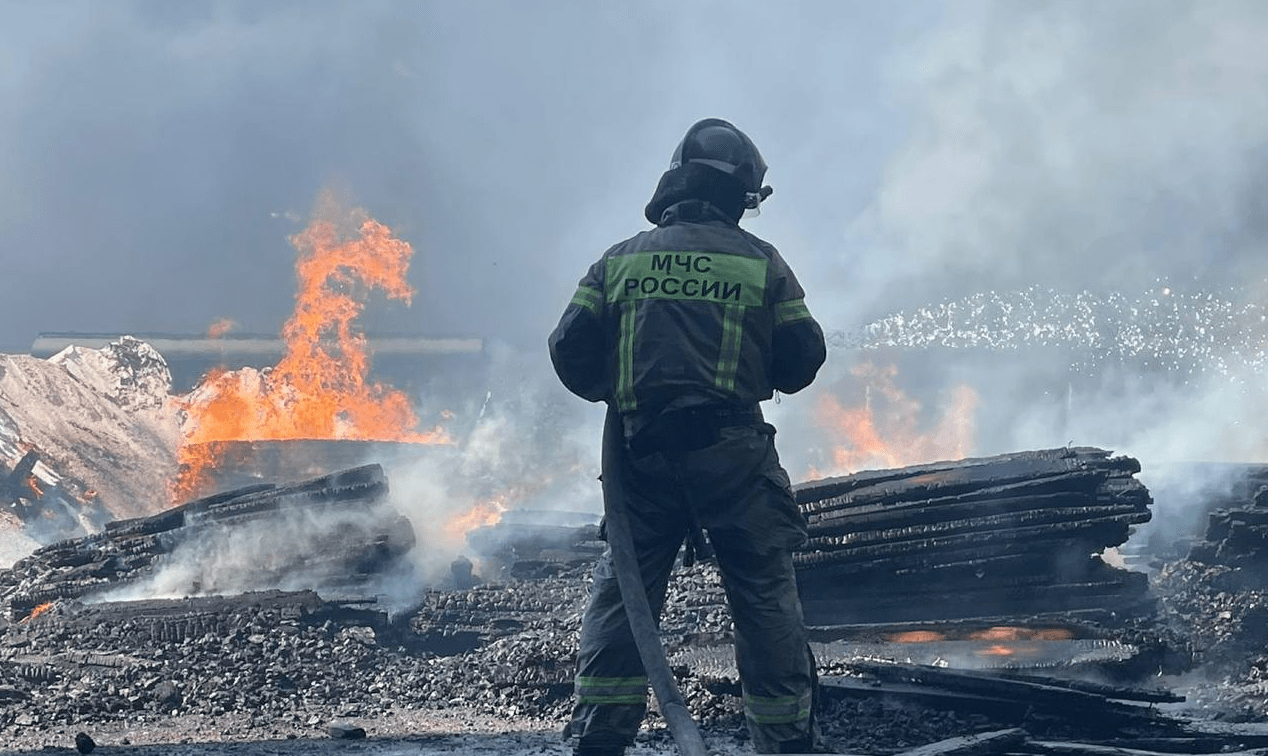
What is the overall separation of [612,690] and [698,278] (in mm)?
1427

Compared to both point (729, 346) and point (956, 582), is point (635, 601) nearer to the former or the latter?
point (729, 346)

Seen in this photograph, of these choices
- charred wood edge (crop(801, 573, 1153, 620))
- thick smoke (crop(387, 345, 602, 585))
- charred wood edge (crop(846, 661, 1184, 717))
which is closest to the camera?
charred wood edge (crop(846, 661, 1184, 717))

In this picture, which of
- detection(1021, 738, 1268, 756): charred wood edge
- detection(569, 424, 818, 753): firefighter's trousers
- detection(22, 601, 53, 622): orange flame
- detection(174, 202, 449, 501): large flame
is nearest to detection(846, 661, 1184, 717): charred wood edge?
detection(1021, 738, 1268, 756): charred wood edge

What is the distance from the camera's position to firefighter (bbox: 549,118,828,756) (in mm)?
4070

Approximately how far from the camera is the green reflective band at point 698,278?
13.8ft

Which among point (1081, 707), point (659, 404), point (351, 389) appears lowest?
point (1081, 707)

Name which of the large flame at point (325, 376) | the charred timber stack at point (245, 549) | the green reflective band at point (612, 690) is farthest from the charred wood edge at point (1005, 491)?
the large flame at point (325, 376)

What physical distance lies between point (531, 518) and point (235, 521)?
438 cm

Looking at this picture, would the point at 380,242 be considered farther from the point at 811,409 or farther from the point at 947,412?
the point at 947,412

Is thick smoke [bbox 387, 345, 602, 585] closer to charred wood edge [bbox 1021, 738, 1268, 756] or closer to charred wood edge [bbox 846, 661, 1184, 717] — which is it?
charred wood edge [bbox 846, 661, 1184, 717]

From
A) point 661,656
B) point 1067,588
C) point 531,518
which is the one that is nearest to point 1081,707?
point 661,656

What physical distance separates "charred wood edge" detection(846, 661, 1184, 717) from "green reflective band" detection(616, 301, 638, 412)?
2.26m

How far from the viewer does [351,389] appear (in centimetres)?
2241

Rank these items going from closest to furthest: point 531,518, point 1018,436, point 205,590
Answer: point 205,590 < point 531,518 < point 1018,436
